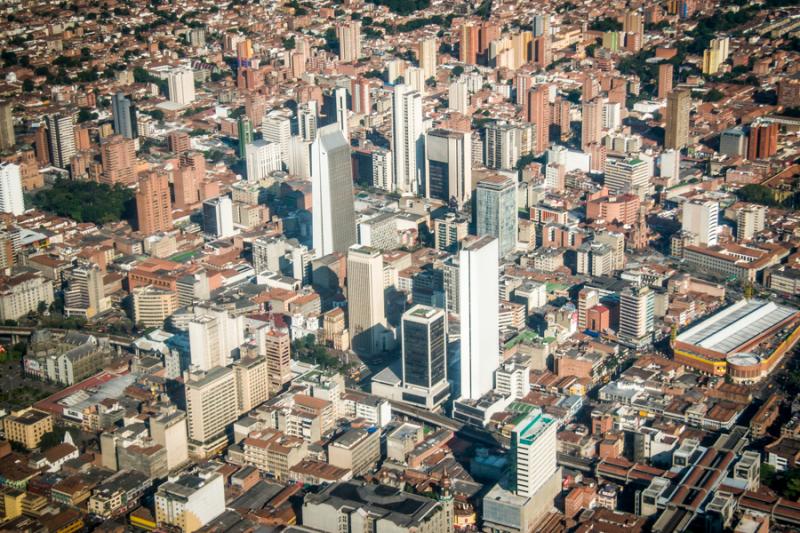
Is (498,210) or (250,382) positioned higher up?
(498,210)

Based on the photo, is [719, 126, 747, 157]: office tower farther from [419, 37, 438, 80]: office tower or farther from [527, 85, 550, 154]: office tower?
[419, 37, 438, 80]: office tower

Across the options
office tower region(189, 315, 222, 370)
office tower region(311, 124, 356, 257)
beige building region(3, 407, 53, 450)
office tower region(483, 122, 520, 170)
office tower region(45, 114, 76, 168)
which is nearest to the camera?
beige building region(3, 407, 53, 450)

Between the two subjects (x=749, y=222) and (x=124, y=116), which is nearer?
(x=749, y=222)

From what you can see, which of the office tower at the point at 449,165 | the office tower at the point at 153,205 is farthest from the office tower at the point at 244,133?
the office tower at the point at 449,165

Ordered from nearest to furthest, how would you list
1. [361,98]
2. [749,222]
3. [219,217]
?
[749,222] < [219,217] < [361,98]

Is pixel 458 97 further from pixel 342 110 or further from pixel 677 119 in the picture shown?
pixel 677 119

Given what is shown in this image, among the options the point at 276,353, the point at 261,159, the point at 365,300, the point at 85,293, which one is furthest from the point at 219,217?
the point at 276,353

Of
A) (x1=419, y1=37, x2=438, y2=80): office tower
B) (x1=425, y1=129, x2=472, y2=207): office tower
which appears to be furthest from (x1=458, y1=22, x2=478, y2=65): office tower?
(x1=425, y1=129, x2=472, y2=207): office tower

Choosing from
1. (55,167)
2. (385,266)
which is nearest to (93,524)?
(385,266)
